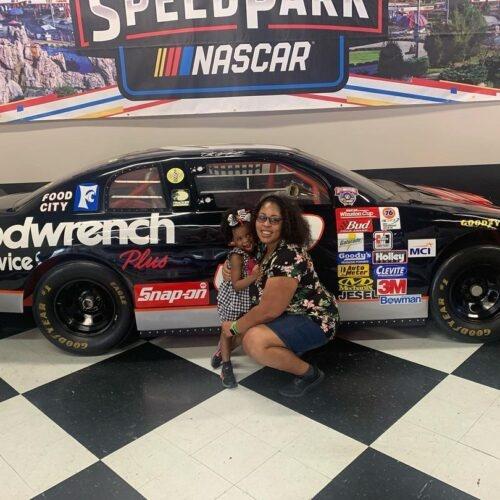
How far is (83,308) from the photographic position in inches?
107

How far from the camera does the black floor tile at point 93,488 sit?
171cm

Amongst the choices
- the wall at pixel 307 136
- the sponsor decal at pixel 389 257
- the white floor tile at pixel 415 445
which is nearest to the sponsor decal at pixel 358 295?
the sponsor decal at pixel 389 257

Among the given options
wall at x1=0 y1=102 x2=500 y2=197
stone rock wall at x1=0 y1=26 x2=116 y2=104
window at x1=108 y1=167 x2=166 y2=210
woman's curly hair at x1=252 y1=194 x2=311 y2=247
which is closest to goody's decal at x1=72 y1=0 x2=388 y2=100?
stone rock wall at x1=0 y1=26 x2=116 y2=104

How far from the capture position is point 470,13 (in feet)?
13.9

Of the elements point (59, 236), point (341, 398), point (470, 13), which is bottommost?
point (341, 398)

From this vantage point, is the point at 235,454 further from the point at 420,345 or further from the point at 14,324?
the point at 14,324

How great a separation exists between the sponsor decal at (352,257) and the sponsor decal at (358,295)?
0.58ft

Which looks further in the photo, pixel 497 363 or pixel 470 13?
pixel 470 13

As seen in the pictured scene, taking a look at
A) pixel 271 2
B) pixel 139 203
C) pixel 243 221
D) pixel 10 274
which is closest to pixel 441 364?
pixel 243 221

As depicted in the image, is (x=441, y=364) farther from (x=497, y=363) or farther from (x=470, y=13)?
(x=470, y=13)

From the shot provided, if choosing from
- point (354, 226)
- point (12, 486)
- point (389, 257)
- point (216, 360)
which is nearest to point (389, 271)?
point (389, 257)

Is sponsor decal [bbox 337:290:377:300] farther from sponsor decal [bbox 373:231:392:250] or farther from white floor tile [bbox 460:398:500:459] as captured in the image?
white floor tile [bbox 460:398:500:459]

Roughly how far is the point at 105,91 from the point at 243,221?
278 cm

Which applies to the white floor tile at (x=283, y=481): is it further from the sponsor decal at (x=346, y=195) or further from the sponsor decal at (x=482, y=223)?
the sponsor decal at (x=482, y=223)
